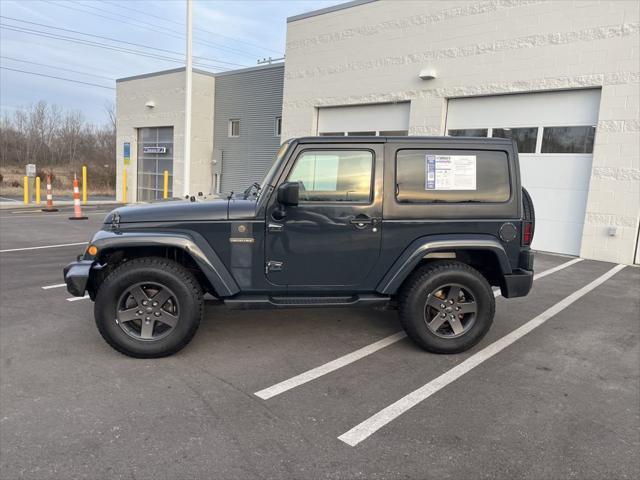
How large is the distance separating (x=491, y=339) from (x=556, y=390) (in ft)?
3.69

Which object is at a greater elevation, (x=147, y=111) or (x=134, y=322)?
(x=147, y=111)

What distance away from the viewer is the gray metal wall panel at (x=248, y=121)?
18812mm

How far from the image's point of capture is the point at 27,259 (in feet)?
26.5

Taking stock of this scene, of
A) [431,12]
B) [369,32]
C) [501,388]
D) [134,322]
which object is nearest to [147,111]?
[369,32]

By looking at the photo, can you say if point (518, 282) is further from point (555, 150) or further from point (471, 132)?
point (471, 132)

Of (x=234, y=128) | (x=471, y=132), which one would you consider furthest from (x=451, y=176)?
(x=234, y=128)

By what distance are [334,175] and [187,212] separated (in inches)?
53.2

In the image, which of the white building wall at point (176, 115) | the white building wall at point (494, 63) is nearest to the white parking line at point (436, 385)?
the white building wall at point (494, 63)

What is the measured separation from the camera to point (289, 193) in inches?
150

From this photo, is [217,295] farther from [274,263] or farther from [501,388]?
[501,388]

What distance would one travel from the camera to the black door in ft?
13.4

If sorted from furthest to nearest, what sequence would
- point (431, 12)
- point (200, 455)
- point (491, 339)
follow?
point (431, 12) < point (491, 339) < point (200, 455)

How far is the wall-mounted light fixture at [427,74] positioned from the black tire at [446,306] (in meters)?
8.81

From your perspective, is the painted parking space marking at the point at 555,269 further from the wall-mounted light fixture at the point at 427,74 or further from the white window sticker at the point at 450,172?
the wall-mounted light fixture at the point at 427,74
